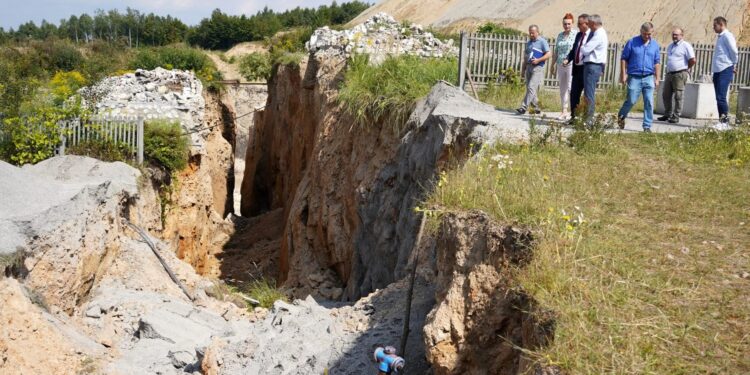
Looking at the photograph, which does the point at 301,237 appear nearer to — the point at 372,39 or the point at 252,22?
the point at 372,39

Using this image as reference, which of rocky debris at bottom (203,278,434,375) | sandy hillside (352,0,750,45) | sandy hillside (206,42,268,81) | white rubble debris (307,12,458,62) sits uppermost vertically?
sandy hillside (352,0,750,45)

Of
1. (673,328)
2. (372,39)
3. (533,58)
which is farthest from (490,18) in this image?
(673,328)

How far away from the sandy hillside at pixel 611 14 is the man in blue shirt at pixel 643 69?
25568 mm

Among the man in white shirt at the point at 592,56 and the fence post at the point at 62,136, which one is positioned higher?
the man in white shirt at the point at 592,56

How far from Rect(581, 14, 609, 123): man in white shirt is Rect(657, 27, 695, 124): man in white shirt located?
6.71 feet

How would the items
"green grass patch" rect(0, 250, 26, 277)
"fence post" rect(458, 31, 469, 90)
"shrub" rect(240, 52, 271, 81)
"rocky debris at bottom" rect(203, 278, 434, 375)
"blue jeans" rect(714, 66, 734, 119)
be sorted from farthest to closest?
"shrub" rect(240, 52, 271, 81) → "fence post" rect(458, 31, 469, 90) → "blue jeans" rect(714, 66, 734, 119) → "green grass patch" rect(0, 250, 26, 277) → "rocky debris at bottom" rect(203, 278, 434, 375)

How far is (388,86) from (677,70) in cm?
467

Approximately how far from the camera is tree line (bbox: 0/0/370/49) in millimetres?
66125

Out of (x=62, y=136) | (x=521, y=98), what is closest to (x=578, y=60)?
(x=521, y=98)

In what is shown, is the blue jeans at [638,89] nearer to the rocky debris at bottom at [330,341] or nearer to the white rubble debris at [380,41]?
the rocky debris at bottom at [330,341]

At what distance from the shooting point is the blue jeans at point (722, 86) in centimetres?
1132

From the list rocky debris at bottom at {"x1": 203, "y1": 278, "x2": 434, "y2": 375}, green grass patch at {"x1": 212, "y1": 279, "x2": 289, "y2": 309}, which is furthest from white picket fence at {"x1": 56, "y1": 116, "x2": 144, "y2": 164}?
rocky debris at bottom at {"x1": 203, "y1": 278, "x2": 434, "y2": 375}

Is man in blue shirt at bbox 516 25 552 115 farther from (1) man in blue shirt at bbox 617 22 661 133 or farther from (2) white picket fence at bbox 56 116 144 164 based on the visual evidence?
(2) white picket fence at bbox 56 116 144 164

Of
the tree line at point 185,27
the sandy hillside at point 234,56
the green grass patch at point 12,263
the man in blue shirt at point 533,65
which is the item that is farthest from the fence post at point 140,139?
the tree line at point 185,27
